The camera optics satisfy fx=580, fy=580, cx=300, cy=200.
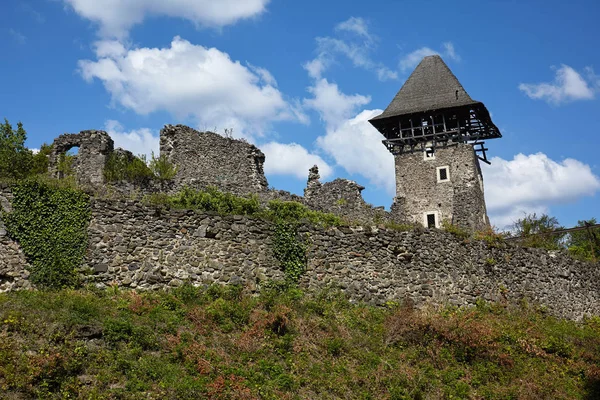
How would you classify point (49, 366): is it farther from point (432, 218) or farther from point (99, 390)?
point (432, 218)

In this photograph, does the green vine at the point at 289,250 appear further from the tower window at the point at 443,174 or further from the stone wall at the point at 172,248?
the tower window at the point at 443,174

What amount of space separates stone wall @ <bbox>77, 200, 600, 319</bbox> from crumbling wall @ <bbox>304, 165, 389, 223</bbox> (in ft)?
31.6

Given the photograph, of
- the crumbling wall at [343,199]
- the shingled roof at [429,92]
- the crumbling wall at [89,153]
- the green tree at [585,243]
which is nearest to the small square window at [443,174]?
the shingled roof at [429,92]

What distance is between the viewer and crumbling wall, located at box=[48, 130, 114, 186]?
2431 cm

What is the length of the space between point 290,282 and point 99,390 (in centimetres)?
650

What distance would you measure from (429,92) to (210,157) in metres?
21.3

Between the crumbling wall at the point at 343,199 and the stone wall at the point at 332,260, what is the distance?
9.63m

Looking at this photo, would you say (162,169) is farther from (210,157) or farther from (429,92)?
(429,92)

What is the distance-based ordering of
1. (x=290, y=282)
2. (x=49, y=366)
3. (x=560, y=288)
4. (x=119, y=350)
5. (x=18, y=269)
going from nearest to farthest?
1. (x=49, y=366)
2. (x=119, y=350)
3. (x=18, y=269)
4. (x=290, y=282)
5. (x=560, y=288)

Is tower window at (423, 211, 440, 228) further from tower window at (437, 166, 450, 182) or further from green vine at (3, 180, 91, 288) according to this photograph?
green vine at (3, 180, 91, 288)

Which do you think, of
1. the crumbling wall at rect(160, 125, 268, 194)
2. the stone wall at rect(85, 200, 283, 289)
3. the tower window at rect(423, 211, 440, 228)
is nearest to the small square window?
the tower window at rect(423, 211, 440, 228)

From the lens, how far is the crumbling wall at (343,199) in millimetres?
28203

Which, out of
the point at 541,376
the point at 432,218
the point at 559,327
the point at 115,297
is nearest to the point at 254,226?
the point at 115,297

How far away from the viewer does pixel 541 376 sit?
13.2 meters
